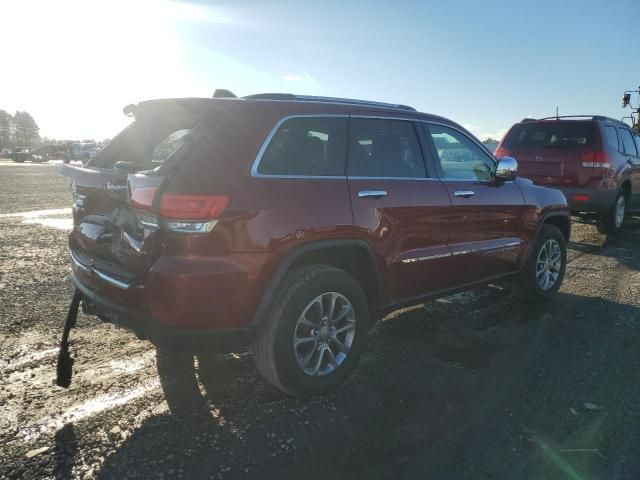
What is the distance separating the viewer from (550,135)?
322 inches

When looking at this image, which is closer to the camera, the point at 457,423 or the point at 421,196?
the point at 457,423

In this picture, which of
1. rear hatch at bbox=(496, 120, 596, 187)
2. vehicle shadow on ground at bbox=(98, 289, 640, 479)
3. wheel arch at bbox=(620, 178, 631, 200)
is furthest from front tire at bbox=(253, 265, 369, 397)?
wheel arch at bbox=(620, 178, 631, 200)

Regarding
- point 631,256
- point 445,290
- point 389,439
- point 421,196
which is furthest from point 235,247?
point 631,256

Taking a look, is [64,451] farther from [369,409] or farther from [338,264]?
[338,264]

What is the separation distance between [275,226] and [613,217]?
7.91 meters

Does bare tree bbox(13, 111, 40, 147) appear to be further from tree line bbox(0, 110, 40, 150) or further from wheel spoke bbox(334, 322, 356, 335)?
wheel spoke bbox(334, 322, 356, 335)

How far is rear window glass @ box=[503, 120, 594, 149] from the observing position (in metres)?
7.90

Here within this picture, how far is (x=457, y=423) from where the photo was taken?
281cm

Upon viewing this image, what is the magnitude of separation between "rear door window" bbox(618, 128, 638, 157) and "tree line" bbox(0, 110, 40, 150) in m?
116

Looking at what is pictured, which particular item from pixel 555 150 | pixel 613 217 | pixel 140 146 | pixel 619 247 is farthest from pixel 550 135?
pixel 140 146

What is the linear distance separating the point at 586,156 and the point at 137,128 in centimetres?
698

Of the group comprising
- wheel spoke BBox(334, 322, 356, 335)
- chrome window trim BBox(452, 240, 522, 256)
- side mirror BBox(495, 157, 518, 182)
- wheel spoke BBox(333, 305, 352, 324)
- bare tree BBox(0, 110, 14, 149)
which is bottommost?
wheel spoke BBox(334, 322, 356, 335)

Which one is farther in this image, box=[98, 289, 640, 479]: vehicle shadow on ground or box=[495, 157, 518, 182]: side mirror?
box=[495, 157, 518, 182]: side mirror

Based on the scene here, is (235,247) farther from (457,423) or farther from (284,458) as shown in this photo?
(457,423)
